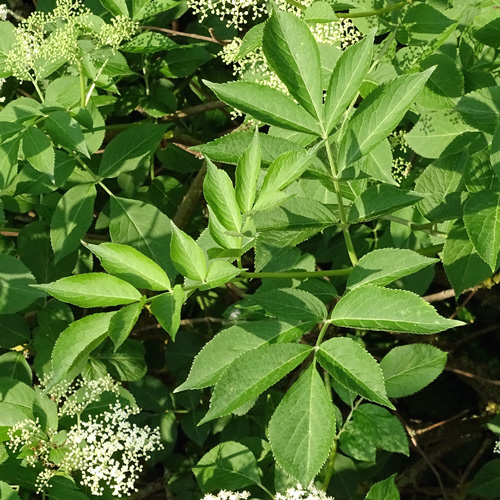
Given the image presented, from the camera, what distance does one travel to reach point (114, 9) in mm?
1919

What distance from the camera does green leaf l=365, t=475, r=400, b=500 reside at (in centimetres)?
150

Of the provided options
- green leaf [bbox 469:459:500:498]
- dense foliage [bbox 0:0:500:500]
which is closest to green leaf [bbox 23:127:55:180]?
dense foliage [bbox 0:0:500:500]

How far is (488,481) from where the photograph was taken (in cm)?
207

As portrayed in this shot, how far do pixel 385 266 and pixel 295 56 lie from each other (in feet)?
1.36

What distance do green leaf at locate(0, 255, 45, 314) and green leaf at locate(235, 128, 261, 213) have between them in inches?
32.1

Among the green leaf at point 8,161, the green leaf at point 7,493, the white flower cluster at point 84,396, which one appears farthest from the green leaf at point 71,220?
the green leaf at point 7,493

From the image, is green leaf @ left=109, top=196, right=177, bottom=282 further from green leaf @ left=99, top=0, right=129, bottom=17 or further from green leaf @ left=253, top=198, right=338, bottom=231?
green leaf @ left=253, top=198, right=338, bottom=231

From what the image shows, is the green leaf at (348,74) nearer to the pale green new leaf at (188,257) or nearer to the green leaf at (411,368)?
the pale green new leaf at (188,257)

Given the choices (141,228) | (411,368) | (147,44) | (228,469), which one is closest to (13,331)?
(141,228)

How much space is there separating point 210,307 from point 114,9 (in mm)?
1126

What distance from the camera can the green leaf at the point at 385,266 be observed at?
119 cm

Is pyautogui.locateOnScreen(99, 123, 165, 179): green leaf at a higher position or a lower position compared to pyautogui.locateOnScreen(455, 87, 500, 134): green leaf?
lower

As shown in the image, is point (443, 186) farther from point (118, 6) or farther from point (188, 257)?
point (118, 6)

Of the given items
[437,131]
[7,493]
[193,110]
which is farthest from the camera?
[193,110]
